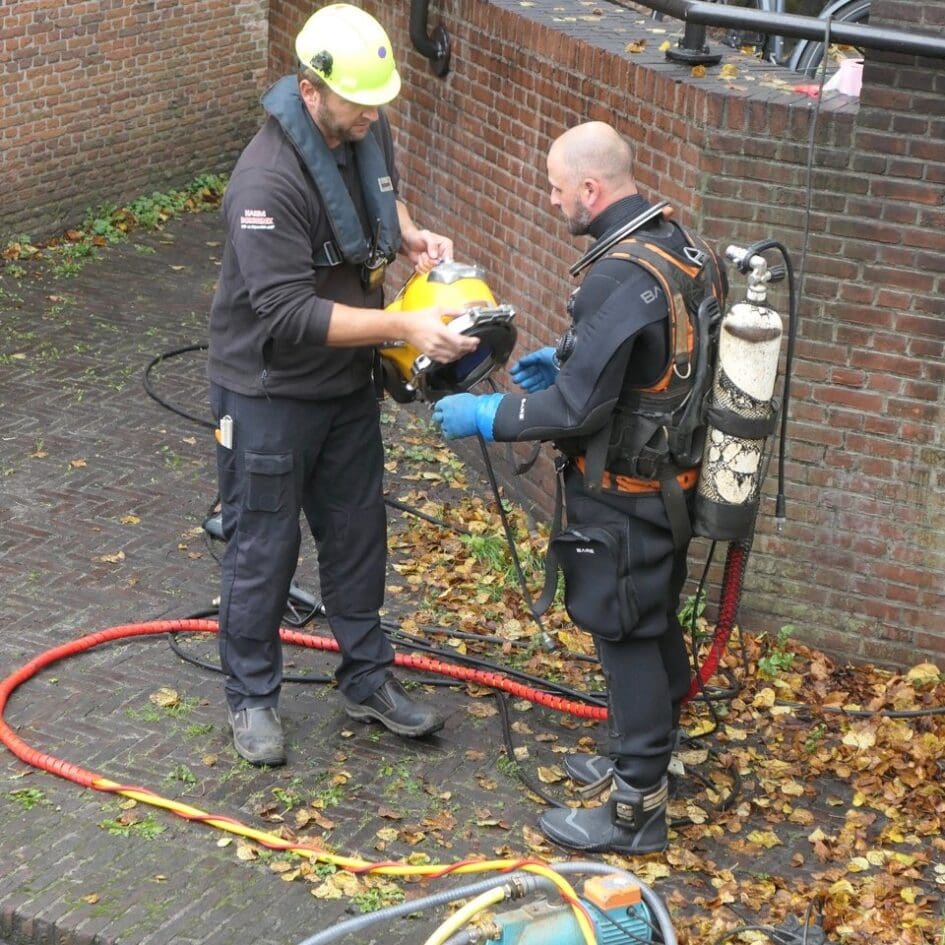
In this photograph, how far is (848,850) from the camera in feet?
17.4

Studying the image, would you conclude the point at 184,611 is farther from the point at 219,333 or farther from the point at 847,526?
the point at 847,526

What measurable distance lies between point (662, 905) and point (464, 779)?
130 cm

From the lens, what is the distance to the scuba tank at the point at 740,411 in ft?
15.5

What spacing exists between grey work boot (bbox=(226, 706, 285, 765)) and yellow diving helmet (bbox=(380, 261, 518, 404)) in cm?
129

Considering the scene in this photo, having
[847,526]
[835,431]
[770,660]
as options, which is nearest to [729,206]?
[835,431]

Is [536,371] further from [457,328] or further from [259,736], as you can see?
[259,736]

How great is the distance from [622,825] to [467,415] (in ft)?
4.73

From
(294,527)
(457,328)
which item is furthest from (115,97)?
(457,328)

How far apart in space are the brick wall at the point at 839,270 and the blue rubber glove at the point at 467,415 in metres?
1.74

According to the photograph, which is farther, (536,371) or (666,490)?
(536,371)

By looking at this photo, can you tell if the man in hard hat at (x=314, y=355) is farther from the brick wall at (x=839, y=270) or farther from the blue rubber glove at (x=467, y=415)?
the brick wall at (x=839, y=270)

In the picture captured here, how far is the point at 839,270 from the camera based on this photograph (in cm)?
612

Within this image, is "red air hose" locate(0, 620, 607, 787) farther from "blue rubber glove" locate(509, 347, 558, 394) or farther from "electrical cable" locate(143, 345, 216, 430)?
"electrical cable" locate(143, 345, 216, 430)

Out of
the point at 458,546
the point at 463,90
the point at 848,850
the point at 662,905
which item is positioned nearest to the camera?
the point at 662,905
